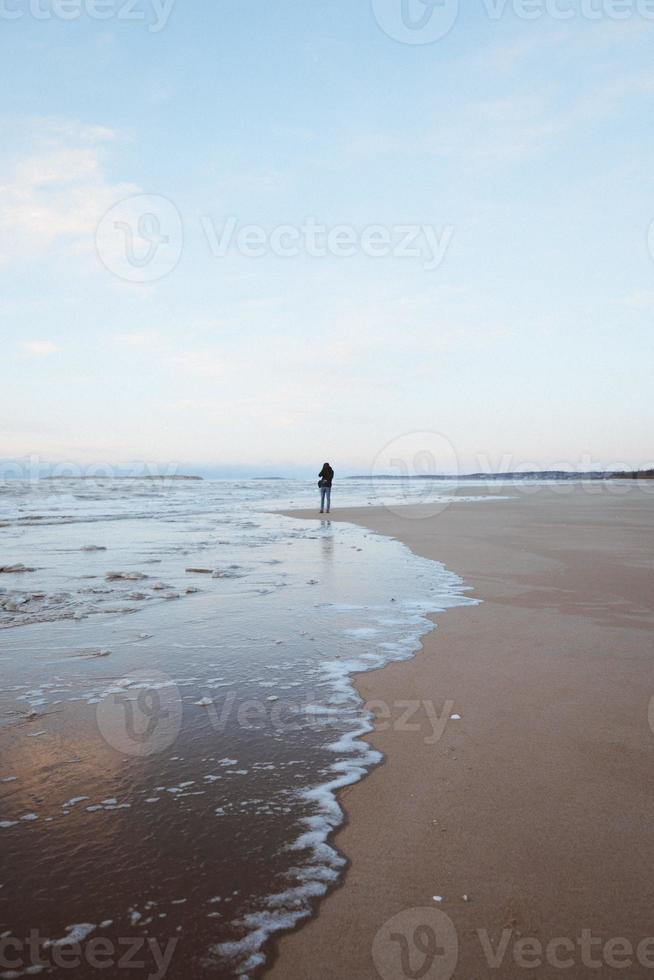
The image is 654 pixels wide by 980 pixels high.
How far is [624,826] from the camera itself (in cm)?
216

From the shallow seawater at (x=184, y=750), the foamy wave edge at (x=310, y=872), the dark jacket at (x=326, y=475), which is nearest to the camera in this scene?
the foamy wave edge at (x=310, y=872)

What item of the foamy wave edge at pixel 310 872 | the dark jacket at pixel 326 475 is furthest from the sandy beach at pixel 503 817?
the dark jacket at pixel 326 475

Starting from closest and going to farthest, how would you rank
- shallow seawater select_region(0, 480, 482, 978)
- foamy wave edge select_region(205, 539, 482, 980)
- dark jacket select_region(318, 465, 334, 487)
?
foamy wave edge select_region(205, 539, 482, 980), shallow seawater select_region(0, 480, 482, 978), dark jacket select_region(318, 465, 334, 487)

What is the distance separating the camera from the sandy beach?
1.62 meters

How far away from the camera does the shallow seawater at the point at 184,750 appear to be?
174 centimetres

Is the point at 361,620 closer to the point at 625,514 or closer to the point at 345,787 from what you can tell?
the point at 345,787

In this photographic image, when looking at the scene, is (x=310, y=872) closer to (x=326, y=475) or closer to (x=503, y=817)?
(x=503, y=817)

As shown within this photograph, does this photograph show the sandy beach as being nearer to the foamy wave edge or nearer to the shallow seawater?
the foamy wave edge

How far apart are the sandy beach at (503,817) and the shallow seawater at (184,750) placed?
6.7 inches

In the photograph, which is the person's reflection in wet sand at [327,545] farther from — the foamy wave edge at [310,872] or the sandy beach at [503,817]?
the foamy wave edge at [310,872]

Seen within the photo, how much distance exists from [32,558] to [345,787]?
8.11 meters

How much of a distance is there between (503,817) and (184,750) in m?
1.51

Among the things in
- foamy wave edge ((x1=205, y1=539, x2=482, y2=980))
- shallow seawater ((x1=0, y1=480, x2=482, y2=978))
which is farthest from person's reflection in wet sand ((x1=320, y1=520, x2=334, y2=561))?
foamy wave edge ((x1=205, y1=539, x2=482, y2=980))

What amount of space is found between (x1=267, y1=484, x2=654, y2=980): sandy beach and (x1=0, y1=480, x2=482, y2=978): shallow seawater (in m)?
0.17
